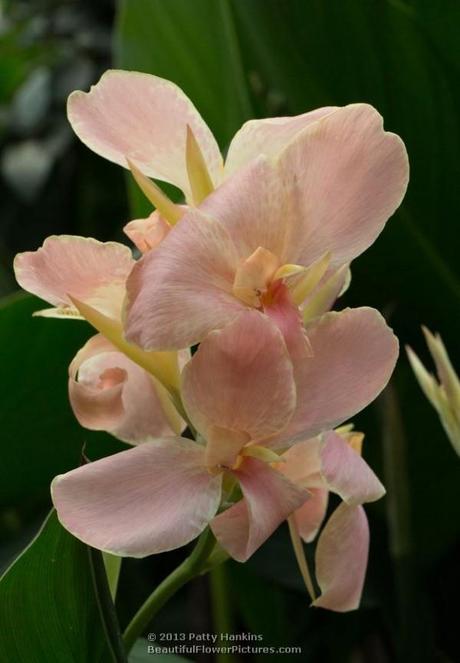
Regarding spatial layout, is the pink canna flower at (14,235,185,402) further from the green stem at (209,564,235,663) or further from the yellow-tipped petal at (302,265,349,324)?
the green stem at (209,564,235,663)

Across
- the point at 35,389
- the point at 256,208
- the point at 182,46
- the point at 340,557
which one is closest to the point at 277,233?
the point at 256,208

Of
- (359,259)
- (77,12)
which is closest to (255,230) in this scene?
(359,259)

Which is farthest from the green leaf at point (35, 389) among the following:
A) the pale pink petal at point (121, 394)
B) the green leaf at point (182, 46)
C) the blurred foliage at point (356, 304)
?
the green leaf at point (182, 46)

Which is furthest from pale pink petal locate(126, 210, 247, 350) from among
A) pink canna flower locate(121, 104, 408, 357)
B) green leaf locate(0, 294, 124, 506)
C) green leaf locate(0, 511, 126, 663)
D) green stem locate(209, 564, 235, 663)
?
green stem locate(209, 564, 235, 663)

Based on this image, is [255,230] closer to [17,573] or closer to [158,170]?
[158,170]

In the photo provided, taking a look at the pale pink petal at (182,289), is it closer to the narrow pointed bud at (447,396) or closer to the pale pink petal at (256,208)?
the pale pink petal at (256,208)
